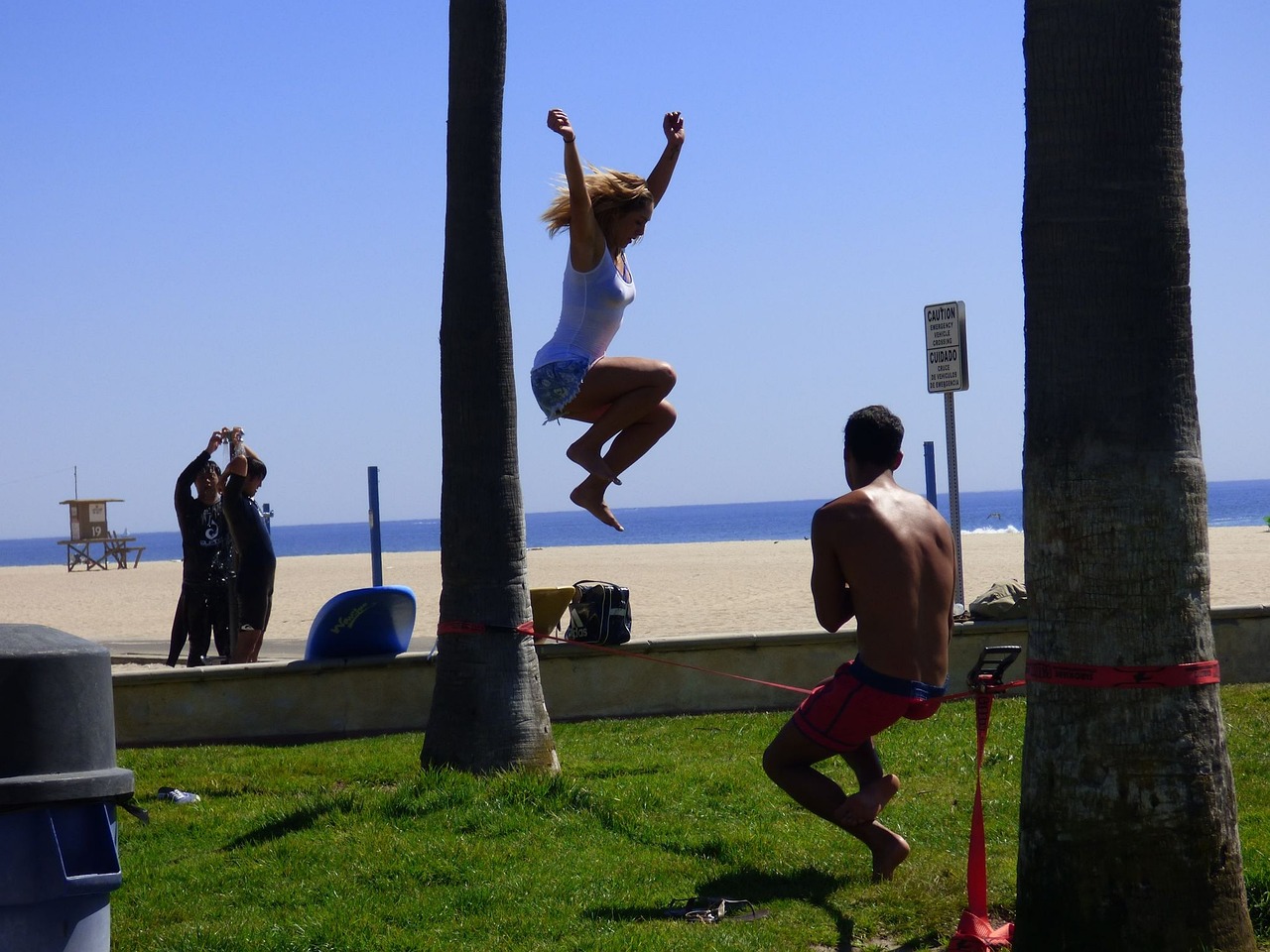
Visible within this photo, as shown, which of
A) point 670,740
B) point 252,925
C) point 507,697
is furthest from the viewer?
point 670,740

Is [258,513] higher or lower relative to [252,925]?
higher

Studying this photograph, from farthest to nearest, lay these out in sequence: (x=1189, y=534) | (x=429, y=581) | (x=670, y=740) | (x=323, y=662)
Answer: (x=429, y=581) → (x=323, y=662) → (x=670, y=740) → (x=1189, y=534)

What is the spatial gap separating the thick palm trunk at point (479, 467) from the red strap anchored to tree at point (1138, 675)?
12.1 feet

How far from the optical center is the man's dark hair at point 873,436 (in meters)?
5.41

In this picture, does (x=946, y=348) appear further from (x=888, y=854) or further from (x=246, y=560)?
(x=888, y=854)

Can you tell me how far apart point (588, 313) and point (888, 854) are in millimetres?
2359

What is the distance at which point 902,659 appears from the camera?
516 cm

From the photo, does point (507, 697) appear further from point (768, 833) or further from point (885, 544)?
point (885, 544)

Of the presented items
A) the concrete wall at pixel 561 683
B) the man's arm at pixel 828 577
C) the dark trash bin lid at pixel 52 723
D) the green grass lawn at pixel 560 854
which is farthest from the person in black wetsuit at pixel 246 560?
the dark trash bin lid at pixel 52 723

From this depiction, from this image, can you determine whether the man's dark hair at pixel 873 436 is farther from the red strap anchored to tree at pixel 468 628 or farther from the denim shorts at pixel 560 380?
the red strap anchored to tree at pixel 468 628

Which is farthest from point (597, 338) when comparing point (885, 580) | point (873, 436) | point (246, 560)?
point (246, 560)

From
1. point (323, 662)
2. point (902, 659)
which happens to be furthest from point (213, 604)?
point (902, 659)

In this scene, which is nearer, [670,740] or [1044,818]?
[1044,818]

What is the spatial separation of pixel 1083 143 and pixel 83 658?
3.07 metres
